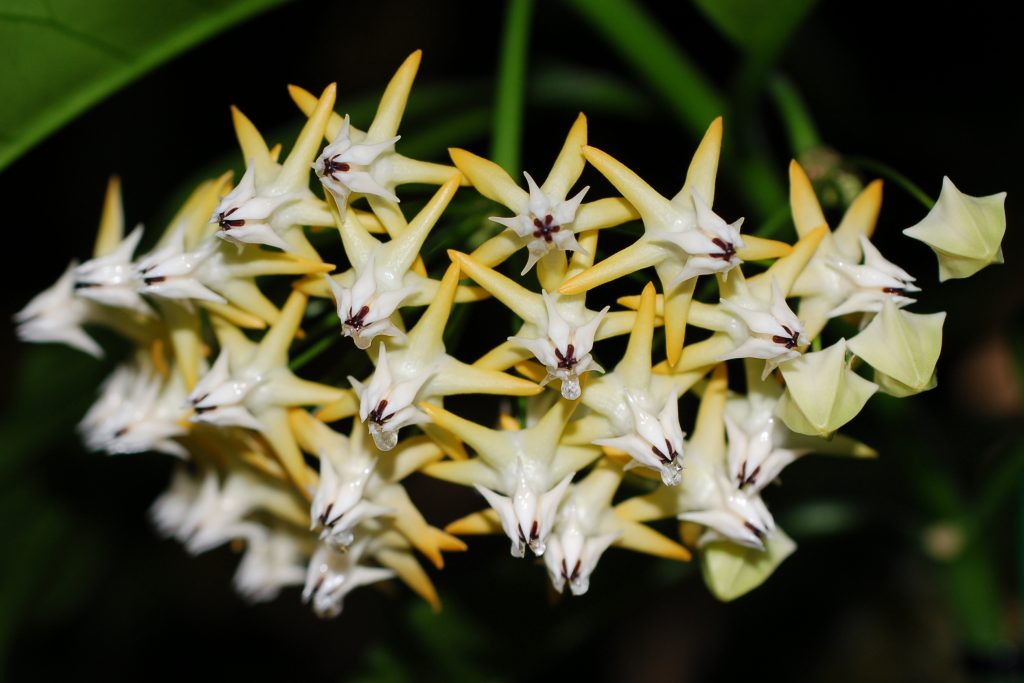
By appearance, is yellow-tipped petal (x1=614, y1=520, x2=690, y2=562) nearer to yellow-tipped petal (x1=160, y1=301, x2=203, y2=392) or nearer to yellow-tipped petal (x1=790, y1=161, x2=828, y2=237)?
yellow-tipped petal (x1=790, y1=161, x2=828, y2=237)

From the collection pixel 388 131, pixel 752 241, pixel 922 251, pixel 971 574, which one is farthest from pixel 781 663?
pixel 388 131

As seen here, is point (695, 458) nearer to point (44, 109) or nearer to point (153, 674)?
point (44, 109)

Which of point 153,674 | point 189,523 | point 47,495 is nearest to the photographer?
point 189,523

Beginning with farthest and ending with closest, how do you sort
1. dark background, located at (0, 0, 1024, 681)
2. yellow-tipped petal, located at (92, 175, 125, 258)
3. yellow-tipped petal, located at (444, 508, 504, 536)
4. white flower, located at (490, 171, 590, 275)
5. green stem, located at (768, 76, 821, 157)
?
dark background, located at (0, 0, 1024, 681) < green stem, located at (768, 76, 821, 157) < yellow-tipped petal, located at (92, 175, 125, 258) < yellow-tipped petal, located at (444, 508, 504, 536) < white flower, located at (490, 171, 590, 275)

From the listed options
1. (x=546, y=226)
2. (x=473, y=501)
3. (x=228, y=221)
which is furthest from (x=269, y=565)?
(x=473, y=501)

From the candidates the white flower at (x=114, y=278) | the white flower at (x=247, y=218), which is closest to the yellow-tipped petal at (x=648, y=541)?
the white flower at (x=247, y=218)

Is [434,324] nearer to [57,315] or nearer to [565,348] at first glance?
[565,348]

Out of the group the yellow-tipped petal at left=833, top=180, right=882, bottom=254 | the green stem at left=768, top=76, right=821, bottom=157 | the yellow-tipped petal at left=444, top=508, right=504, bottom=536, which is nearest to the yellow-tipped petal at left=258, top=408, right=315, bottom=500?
the yellow-tipped petal at left=444, top=508, right=504, bottom=536
